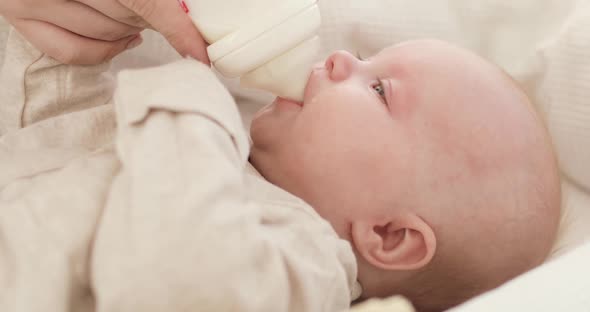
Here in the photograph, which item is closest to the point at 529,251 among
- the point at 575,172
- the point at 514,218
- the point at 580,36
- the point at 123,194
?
the point at 514,218

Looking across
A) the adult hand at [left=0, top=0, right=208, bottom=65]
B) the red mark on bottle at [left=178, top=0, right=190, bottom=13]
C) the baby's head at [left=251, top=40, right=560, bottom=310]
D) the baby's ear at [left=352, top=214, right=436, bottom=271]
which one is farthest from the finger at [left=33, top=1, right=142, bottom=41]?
the baby's ear at [left=352, top=214, right=436, bottom=271]

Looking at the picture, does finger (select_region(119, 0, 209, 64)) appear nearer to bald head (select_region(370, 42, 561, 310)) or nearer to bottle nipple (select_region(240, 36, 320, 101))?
bottle nipple (select_region(240, 36, 320, 101))

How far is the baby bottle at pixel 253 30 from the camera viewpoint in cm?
75

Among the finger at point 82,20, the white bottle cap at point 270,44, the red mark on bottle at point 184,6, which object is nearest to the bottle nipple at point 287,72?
the white bottle cap at point 270,44

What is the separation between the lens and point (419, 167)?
2.62ft

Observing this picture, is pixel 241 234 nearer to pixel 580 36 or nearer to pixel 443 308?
pixel 443 308

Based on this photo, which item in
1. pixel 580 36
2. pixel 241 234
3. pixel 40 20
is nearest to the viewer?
pixel 241 234

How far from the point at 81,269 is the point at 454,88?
48 cm

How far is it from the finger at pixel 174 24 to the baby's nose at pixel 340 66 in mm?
164

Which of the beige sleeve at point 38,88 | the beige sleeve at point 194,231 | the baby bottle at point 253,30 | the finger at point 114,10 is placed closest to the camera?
the beige sleeve at point 194,231

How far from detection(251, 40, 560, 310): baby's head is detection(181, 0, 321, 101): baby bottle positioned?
0.30 feet

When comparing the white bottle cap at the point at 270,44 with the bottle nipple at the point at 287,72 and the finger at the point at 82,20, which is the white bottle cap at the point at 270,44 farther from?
the finger at the point at 82,20

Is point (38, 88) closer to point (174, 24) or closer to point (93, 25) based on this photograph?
point (93, 25)

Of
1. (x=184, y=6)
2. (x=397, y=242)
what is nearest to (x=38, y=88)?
(x=184, y=6)
